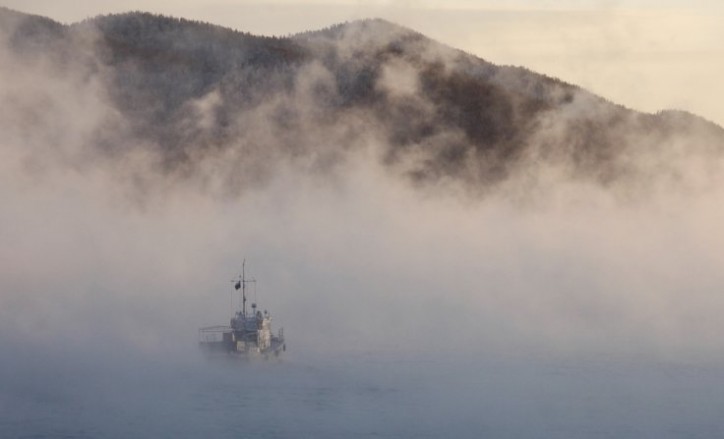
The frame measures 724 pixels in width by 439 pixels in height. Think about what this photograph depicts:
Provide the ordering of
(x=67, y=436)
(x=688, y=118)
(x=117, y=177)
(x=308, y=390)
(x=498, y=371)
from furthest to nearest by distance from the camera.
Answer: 1. (x=688, y=118)
2. (x=117, y=177)
3. (x=498, y=371)
4. (x=308, y=390)
5. (x=67, y=436)

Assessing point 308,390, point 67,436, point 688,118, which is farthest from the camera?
point 688,118

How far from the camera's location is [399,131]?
69.2m

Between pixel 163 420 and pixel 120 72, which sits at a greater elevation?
pixel 120 72

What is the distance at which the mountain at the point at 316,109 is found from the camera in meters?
61.8

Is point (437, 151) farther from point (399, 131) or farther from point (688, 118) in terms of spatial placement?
point (688, 118)

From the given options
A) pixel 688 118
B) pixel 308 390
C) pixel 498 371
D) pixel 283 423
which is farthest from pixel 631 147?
pixel 283 423

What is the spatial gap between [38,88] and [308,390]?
50.4 ft

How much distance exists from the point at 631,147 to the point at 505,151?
13.1 ft

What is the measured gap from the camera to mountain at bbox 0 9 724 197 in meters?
61.8

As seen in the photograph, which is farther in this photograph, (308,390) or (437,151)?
(437,151)

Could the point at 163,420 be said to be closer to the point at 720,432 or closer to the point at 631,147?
the point at 720,432

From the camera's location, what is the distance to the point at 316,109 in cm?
6788

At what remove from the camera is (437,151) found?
68750 mm

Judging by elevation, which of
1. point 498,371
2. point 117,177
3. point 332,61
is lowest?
point 498,371
